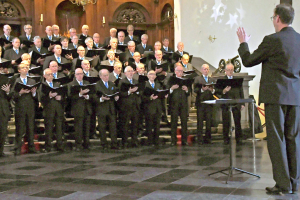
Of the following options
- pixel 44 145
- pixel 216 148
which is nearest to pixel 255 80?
pixel 216 148

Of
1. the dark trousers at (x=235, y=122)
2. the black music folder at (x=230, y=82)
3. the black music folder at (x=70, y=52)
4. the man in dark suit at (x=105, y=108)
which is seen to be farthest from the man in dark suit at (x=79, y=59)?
the dark trousers at (x=235, y=122)

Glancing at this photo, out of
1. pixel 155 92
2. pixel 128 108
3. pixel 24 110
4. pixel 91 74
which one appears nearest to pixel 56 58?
pixel 91 74

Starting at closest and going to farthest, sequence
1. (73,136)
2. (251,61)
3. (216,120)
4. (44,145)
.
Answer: (251,61)
(44,145)
(73,136)
(216,120)

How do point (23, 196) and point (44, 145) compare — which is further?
point (44, 145)

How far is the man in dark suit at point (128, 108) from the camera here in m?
7.76

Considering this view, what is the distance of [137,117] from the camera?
795 cm

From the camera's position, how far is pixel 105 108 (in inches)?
298

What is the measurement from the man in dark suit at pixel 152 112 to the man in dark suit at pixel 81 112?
1125 mm

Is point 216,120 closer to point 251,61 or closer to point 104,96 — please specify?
point 104,96

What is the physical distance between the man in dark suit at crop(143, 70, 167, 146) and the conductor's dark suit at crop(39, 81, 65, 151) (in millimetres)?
1631

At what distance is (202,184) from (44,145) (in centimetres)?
413

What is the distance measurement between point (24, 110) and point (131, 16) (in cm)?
815

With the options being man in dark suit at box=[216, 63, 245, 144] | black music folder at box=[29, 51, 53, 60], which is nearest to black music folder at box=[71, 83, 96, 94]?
black music folder at box=[29, 51, 53, 60]

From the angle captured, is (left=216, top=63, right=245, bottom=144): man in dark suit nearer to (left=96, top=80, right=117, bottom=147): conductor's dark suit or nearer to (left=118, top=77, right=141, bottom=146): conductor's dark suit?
(left=118, top=77, right=141, bottom=146): conductor's dark suit
